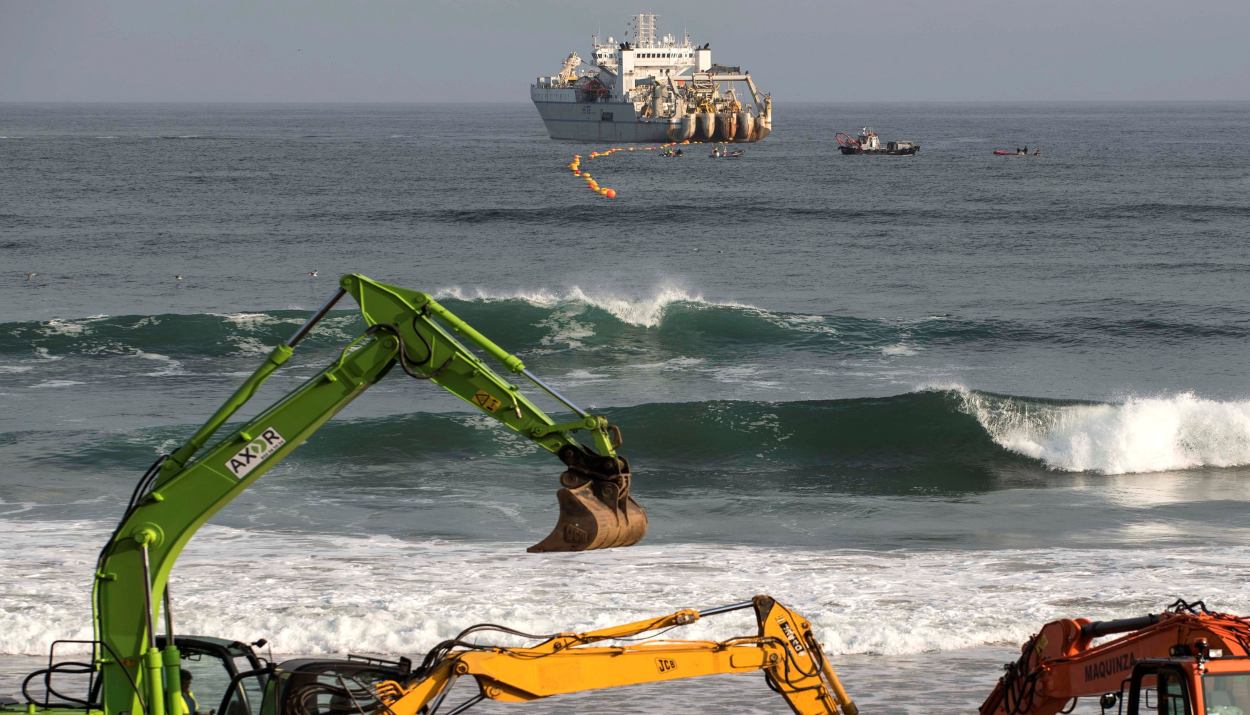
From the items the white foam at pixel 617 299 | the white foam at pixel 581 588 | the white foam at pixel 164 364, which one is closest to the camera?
the white foam at pixel 581 588

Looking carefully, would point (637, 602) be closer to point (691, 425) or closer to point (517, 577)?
point (517, 577)

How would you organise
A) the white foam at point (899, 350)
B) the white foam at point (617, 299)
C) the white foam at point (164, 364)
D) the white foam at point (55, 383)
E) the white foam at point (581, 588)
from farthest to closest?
1. the white foam at point (617, 299)
2. the white foam at point (899, 350)
3. the white foam at point (164, 364)
4. the white foam at point (55, 383)
5. the white foam at point (581, 588)

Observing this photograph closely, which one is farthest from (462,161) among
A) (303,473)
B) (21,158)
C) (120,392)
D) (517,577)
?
(517,577)

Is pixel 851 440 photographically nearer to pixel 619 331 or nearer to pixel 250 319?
pixel 619 331

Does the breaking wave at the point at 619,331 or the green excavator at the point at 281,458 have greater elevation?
the green excavator at the point at 281,458

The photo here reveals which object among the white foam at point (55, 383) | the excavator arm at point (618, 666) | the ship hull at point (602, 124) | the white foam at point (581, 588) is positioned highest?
the ship hull at point (602, 124)

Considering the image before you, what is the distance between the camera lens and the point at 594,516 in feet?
29.8

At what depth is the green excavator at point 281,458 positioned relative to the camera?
9.06 m

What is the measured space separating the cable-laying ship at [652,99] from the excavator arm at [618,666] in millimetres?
139327

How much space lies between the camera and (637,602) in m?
15.9

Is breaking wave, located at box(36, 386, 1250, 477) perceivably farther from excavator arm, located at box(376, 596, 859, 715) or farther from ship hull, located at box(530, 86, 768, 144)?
ship hull, located at box(530, 86, 768, 144)

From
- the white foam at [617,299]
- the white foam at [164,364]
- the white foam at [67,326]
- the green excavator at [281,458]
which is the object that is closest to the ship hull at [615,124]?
the white foam at [617,299]

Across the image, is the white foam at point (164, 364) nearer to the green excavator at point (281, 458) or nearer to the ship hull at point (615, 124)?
the green excavator at point (281, 458)

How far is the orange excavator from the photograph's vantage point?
767 cm
